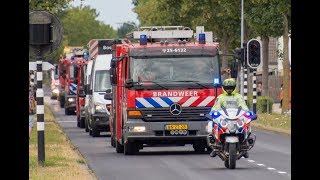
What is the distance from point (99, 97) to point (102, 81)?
3.95 feet

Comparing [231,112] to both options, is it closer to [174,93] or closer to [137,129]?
[174,93]

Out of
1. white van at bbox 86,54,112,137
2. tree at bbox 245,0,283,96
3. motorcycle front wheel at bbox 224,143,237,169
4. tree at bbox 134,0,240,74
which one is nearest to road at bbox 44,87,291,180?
motorcycle front wheel at bbox 224,143,237,169

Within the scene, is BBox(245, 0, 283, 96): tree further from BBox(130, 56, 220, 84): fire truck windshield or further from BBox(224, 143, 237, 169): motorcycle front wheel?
BBox(224, 143, 237, 169): motorcycle front wheel

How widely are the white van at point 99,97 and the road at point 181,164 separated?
3.11 meters

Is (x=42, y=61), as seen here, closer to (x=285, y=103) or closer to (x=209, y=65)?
(x=209, y=65)

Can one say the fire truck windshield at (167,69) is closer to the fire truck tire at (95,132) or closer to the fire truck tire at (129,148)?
the fire truck tire at (129,148)

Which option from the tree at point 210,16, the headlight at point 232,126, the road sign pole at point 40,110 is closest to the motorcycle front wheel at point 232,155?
the headlight at point 232,126

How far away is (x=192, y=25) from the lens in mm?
76875

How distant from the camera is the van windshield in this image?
141 feet

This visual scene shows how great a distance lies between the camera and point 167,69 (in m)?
31.4

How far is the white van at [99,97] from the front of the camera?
42.1 m

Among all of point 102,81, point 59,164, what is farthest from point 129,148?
point 102,81
